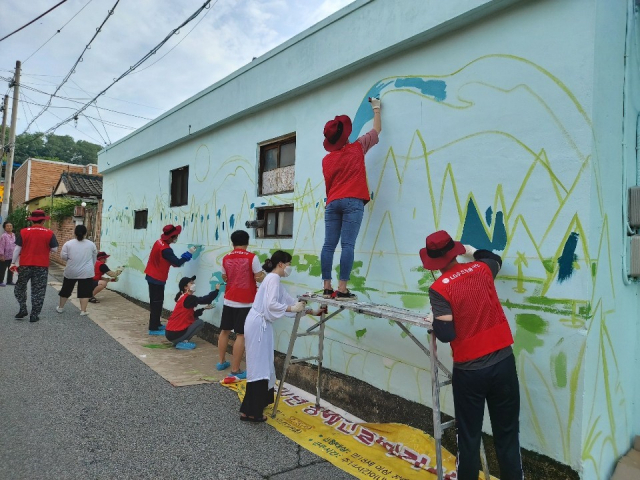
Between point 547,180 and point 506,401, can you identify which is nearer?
point 506,401

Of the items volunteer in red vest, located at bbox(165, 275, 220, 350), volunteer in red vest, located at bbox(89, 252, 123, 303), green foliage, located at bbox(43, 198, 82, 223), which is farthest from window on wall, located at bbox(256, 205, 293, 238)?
green foliage, located at bbox(43, 198, 82, 223)

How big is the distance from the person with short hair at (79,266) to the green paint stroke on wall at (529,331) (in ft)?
24.5

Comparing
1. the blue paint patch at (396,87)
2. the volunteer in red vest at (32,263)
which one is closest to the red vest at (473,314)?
the blue paint patch at (396,87)

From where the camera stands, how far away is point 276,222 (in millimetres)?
5695

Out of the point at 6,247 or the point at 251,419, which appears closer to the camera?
the point at 251,419

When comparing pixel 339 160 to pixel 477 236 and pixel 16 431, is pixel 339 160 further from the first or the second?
pixel 16 431

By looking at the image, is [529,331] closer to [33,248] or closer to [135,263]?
[33,248]

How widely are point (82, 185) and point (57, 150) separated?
84.2 ft

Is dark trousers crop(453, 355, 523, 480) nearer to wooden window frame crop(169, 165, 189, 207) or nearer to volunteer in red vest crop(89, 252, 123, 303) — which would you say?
wooden window frame crop(169, 165, 189, 207)

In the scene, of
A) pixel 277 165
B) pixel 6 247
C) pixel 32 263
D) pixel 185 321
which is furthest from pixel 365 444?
pixel 6 247

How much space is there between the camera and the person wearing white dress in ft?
12.9

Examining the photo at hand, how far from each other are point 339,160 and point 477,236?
1.35 meters

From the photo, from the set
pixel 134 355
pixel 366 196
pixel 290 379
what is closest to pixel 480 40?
pixel 366 196

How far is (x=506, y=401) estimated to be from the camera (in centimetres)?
261
